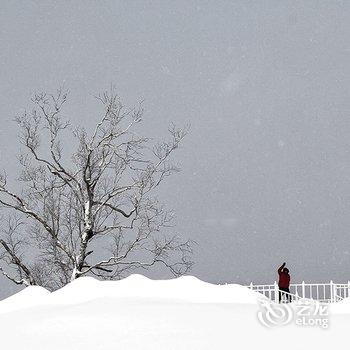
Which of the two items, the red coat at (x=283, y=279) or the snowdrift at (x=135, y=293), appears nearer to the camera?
the snowdrift at (x=135, y=293)

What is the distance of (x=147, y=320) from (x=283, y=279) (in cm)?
983

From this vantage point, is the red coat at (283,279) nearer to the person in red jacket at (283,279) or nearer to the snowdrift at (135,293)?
the person in red jacket at (283,279)

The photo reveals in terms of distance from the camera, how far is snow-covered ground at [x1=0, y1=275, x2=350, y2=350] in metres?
10.4

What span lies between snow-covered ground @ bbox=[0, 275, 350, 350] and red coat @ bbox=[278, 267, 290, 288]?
4148 mm

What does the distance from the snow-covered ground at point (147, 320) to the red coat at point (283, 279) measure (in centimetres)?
415

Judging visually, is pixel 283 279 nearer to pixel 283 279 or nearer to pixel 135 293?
pixel 283 279

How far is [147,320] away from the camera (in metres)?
11.9

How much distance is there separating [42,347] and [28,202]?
44.8 ft

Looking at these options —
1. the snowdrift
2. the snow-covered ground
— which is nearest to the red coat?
the snowdrift

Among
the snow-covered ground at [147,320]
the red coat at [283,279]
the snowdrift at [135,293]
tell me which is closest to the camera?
the snow-covered ground at [147,320]

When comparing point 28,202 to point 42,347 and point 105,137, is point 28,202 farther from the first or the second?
point 42,347

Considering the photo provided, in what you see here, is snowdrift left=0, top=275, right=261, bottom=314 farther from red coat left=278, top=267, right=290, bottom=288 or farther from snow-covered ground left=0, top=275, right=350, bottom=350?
red coat left=278, top=267, right=290, bottom=288

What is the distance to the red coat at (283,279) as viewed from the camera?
20725 millimetres

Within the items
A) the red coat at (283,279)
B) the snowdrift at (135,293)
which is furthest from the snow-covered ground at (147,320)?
the red coat at (283,279)
